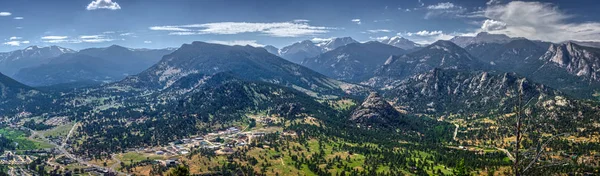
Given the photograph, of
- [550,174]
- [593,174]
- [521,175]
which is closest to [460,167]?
[521,175]

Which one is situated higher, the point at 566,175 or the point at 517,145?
the point at 517,145

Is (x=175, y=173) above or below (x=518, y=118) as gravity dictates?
below

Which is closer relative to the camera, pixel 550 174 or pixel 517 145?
pixel 517 145

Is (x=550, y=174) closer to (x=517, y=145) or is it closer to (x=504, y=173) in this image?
(x=504, y=173)

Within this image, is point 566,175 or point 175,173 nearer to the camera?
point 175,173

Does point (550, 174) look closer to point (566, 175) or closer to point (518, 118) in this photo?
point (566, 175)

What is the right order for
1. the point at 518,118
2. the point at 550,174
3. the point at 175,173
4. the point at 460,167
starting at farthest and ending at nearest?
the point at 550,174 < the point at 460,167 < the point at 175,173 < the point at 518,118

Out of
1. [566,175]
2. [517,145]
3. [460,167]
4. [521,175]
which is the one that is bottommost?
[566,175]

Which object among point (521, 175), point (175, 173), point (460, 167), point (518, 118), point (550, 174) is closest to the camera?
point (518, 118)

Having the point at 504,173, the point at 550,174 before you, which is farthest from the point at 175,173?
the point at 550,174
